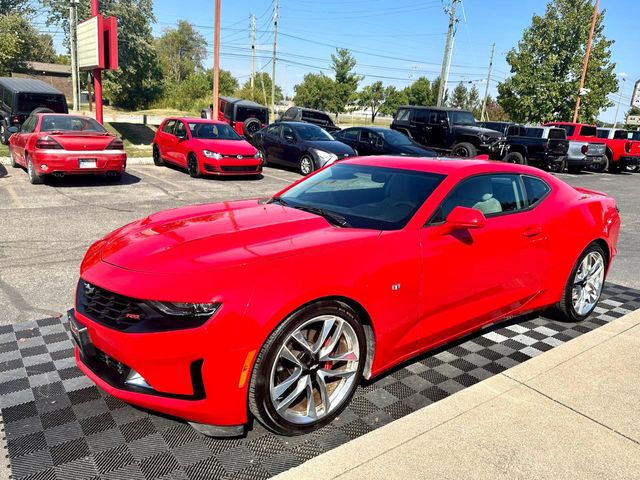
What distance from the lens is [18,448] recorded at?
7.96 ft

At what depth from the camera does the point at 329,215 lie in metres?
3.33

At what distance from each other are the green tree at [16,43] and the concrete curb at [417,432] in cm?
4802

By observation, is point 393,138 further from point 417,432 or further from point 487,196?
point 417,432

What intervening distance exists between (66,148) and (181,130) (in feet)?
12.4

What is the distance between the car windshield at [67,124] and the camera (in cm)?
990

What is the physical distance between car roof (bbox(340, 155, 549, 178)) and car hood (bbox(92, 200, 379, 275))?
92 cm

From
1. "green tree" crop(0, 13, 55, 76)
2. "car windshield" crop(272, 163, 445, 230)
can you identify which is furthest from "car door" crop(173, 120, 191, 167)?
"green tree" crop(0, 13, 55, 76)

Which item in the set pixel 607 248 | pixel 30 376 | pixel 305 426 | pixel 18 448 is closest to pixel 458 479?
pixel 305 426

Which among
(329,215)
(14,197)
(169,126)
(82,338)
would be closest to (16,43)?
(169,126)

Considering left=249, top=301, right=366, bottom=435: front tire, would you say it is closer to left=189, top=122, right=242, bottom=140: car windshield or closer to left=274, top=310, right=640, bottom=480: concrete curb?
left=274, top=310, right=640, bottom=480: concrete curb

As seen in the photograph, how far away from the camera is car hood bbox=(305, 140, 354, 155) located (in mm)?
13539

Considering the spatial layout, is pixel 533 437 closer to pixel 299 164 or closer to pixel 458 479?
pixel 458 479

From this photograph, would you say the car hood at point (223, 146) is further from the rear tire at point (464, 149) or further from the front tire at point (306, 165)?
the rear tire at point (464, 149)

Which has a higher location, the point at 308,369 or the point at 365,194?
the point at 365,194
